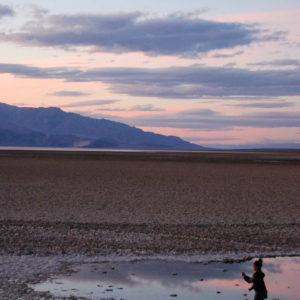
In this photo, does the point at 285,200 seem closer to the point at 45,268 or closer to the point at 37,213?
the point at 37,213

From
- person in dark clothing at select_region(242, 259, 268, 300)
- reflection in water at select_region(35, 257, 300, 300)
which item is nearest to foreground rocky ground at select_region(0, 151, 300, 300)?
reflection in water at select_region(35, 257, 300, 300)

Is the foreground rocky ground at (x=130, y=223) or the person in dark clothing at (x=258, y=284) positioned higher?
the person in dark clothing at (x=258, y=284)

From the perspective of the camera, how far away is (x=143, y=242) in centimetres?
1349

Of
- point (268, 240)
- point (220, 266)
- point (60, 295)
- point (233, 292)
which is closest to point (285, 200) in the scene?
point (268, 240)

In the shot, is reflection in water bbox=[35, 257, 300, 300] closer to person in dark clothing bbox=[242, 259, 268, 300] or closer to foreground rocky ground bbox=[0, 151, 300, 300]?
foreground rocky ground bbox=[0, 151, 300, 300]

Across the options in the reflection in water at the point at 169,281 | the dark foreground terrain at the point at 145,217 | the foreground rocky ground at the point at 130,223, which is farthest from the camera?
the dark foreground terrain at the point at 145,217

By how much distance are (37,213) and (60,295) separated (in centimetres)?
1005

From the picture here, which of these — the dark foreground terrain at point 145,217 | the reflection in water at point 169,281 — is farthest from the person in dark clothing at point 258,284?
the dark foreground terrain at point 145,217

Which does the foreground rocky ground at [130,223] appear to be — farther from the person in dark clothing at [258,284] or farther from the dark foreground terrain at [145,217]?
the person in dark clothing at [258,284]

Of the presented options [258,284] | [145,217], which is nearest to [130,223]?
[145,217]

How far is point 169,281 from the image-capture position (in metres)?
9.93

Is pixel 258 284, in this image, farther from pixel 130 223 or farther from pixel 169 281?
pixel 130 223

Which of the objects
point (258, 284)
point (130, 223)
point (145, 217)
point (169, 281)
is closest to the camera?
point (258, 284)

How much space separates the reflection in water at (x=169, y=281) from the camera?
9047 millimetres
